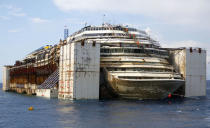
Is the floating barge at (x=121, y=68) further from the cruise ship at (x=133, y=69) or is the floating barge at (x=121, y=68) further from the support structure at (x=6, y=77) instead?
the support structure at (x=6, y=77)

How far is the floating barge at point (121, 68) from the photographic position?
242 ft

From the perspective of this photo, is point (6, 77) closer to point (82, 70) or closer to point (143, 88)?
point (82, 70)

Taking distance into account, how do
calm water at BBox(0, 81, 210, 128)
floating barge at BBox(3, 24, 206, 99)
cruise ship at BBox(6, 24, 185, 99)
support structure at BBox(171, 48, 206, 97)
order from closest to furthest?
1. calm water at BBox(0, 81, 210, 128)
2. cruise ship at BBox(6, 24, 185, 99)
3. floating barge at BBox(3, 24, 206, 99)
4. support structure at BBox(171, 48, 206, 97)

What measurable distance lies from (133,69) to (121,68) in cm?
302

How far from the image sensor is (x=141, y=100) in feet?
244

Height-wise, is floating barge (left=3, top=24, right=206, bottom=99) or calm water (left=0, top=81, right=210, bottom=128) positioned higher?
floating barge (left=3, top=24, right=206, bottom=99)

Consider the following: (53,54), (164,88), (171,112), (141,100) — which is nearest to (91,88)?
(141,100)

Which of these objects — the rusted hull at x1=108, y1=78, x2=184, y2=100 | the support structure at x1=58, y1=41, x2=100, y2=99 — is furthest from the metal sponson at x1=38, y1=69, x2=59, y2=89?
the rusted hull at x1=108, y1=78, x2=184, y2=100

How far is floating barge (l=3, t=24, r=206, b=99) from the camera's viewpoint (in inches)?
2899

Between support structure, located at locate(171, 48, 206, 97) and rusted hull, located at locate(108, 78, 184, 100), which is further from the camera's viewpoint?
support structure, located at locate(171, 48, 206, 97)

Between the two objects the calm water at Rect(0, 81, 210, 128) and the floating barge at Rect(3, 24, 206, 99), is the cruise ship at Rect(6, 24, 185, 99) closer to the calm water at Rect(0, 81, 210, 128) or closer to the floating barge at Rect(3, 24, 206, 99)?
the floating barge at Rect(3, 24, 206, 99)

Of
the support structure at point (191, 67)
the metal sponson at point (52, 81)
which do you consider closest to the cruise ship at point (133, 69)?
the support structure at point (191, 67)

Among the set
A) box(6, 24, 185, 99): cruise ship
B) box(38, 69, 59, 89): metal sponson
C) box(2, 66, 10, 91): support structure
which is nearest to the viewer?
box(6, 24, 185, 99): cruise ship

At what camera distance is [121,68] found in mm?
77500
